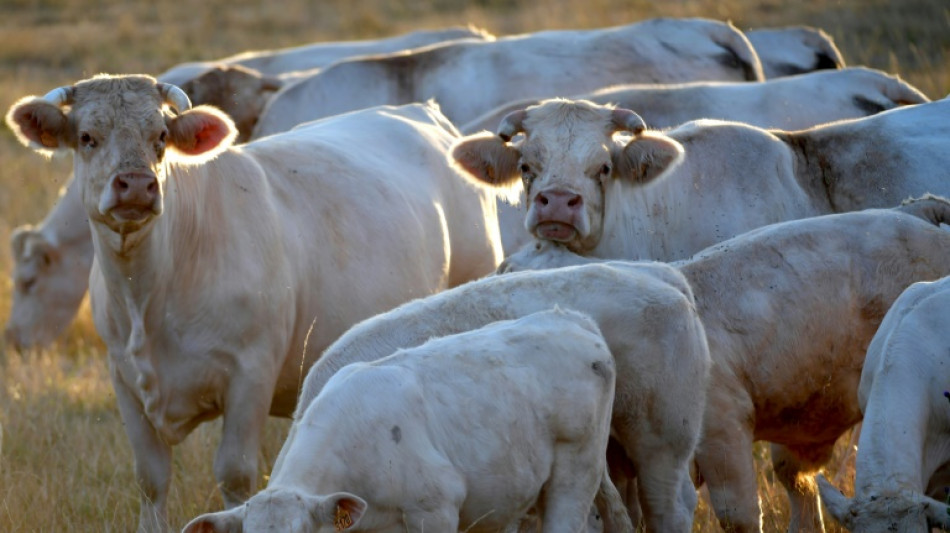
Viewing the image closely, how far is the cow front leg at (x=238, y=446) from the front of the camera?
6.18m

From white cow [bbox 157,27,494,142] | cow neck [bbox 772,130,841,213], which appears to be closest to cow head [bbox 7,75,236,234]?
cow neck [bbox 772,130,841,213]

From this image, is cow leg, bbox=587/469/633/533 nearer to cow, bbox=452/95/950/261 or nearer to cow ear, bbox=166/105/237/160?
cow, bbox=452/95/950/261

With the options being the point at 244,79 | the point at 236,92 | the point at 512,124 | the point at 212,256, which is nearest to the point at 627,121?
the point at 512,124

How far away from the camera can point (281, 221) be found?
22.0 feet

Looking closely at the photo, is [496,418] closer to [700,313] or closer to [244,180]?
[700,313]

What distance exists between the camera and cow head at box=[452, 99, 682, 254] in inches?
258

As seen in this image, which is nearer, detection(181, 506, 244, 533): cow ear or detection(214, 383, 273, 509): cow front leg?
detection(181, 506, 244, 533): cow ear

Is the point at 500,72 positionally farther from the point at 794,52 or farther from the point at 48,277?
the point at 48,277

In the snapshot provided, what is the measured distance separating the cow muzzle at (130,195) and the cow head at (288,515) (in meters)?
1.87

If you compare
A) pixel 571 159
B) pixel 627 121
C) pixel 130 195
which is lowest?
pixel 571 159

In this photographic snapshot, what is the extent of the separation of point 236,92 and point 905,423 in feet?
28.6

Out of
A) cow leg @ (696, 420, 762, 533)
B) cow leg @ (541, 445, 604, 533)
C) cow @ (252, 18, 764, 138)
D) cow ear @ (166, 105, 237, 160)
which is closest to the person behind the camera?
cow leg @ (541, 445, 604, 533)

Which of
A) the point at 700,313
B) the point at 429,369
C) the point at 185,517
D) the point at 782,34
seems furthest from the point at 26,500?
the point at 782,34

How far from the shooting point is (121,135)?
570 cm
